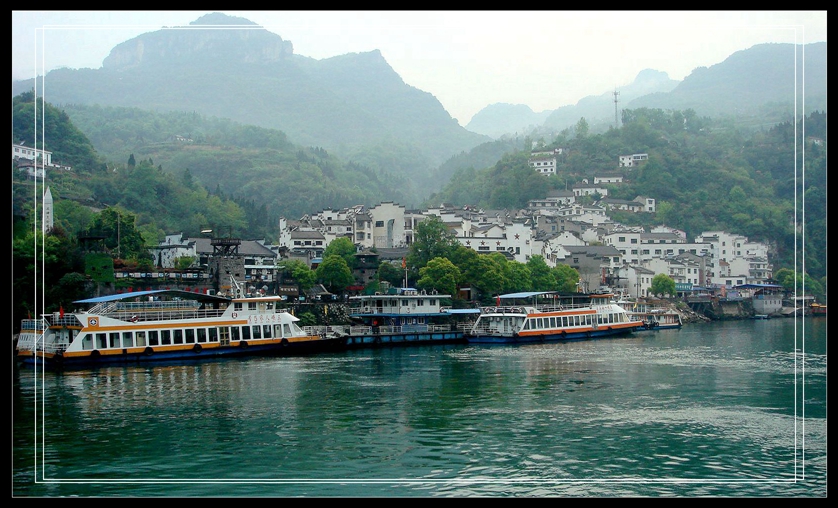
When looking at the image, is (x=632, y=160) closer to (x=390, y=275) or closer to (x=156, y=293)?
(x=390, y=275)

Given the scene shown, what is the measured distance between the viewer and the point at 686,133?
72.2m

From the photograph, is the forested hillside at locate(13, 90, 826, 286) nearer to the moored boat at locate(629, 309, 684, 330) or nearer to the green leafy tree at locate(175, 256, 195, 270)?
the green leafy tree at locate(175, 256, 195, 270)

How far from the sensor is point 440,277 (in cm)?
3177

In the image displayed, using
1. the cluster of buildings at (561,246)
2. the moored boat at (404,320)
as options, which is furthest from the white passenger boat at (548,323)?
the cluster of buildings at (561,246)

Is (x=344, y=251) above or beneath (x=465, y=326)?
above

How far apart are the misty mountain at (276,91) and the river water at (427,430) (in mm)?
84943

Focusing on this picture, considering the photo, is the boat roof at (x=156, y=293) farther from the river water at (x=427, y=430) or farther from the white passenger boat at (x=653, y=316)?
the white passenger boat at (x=653, y=316)

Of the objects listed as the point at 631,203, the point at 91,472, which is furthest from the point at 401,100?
the point at 91,472

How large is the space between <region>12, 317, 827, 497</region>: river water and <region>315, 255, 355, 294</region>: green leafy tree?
12280 mm

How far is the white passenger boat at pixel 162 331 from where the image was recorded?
20.3 meters

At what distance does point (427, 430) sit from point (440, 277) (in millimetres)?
20163

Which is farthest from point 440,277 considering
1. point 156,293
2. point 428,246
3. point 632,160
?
point 632,160

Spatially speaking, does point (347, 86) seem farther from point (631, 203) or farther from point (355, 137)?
point (631, 203)

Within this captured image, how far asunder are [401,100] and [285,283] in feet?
341
